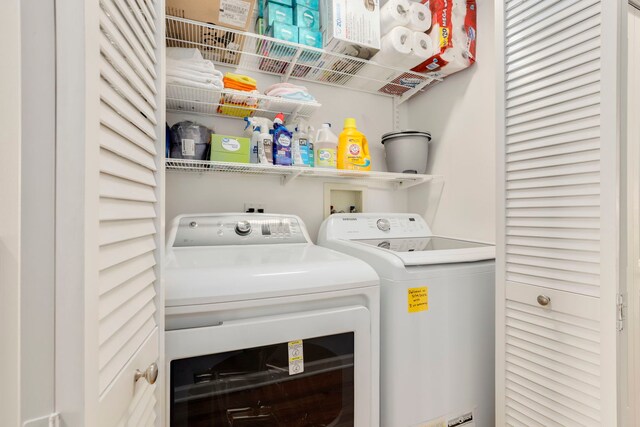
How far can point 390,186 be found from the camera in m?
2.20

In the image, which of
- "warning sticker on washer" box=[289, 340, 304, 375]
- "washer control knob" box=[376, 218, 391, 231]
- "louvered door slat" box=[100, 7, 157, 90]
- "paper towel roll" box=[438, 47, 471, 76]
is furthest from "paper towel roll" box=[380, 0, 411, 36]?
"warning sticker on washer" box=[289, 340, 304, 375]

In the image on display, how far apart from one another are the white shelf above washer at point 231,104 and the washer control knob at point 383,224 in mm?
764

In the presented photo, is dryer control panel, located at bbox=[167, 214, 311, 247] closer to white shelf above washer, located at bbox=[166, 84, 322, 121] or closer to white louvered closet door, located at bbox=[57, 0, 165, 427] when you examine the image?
white shelf above washer, located at bbox=[166, 84, 322, 121]

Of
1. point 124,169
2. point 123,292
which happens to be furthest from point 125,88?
point 123,292

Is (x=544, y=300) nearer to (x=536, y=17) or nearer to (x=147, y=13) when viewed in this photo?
(x=536, y=17)

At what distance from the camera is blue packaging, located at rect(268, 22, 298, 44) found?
1.46 metres

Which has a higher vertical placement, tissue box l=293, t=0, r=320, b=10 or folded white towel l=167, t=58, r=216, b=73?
tissue box l=293, t=0, r=320, b=10

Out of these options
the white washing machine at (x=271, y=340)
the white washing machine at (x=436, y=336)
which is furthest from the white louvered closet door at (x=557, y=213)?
the white washing machine at (x=271, y=340)

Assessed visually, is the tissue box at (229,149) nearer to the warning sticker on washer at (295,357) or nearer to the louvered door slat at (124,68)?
the louvered door slat at (124,68)

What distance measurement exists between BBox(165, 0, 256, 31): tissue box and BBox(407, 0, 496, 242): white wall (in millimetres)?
→ 1313

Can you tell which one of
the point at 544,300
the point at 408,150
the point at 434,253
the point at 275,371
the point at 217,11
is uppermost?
the point at 217,11

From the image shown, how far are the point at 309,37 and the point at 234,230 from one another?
3.52 feet

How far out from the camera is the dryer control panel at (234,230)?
1427 millimetres

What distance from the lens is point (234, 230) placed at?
1.51 meters
